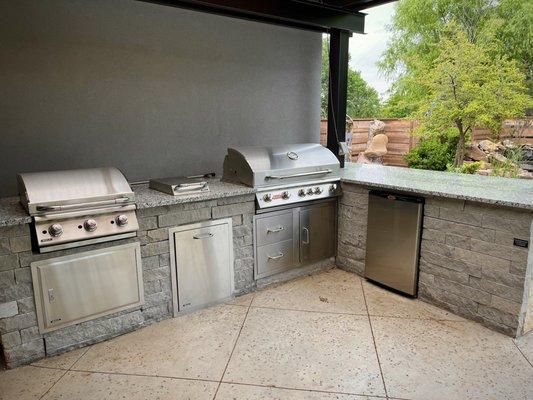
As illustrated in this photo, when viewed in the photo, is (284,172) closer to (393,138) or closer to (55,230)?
(55,230)

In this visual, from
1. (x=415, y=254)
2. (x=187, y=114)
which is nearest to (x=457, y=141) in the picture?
(x=415, y=254)

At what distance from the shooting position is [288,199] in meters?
3.25

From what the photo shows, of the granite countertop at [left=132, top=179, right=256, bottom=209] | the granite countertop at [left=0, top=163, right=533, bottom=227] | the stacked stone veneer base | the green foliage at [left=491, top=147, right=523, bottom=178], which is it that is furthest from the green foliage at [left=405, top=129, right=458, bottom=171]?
the granite countertop at [left=132, top=179, right=256, bottom=209]

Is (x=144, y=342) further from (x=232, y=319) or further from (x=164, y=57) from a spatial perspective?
(x=164, y=57)

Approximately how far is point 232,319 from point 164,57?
2.40 meters

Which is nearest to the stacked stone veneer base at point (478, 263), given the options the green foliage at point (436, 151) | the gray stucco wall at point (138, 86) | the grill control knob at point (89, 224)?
the gray stucco wall at point (138, 86)

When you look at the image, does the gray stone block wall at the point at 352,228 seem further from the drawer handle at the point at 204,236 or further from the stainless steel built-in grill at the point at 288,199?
the drawer handle at the point at 204,236

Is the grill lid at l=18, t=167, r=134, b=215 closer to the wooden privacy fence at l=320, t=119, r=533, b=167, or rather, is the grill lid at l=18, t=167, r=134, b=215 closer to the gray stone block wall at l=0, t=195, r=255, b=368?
the gray stone block wall at l=0, t=195, r=255, b=368

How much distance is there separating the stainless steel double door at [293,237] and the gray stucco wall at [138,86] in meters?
1.02

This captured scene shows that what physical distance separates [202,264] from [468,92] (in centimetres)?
596

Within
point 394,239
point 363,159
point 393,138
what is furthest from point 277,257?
point 393,138

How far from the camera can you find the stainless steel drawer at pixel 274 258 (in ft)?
10.5

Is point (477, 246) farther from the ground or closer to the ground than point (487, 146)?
closer to the ground

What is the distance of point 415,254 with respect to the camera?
299 centimetres
